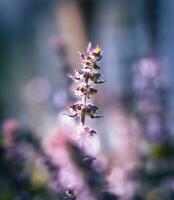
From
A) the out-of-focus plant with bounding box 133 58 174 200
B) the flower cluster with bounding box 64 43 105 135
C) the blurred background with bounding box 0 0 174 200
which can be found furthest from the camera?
the out-of-focus plant with bounding box 133 58 174 200

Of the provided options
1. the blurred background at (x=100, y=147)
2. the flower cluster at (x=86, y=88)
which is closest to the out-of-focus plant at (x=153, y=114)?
the blurred background at (x=100, y=147)

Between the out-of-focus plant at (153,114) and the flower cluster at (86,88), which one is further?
the out-of-focus plant at (153,114)

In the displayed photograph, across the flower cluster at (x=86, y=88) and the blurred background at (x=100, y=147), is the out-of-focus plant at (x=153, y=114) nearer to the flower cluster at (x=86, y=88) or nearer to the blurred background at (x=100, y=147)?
the blurred background at (x=100, y=147)

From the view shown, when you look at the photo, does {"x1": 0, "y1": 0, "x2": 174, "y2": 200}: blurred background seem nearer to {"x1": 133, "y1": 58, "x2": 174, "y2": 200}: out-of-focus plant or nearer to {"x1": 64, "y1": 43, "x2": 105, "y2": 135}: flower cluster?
{"x1": 133, "y1": 58, "x2": 174, "y2": 200}: out-of-focus plant

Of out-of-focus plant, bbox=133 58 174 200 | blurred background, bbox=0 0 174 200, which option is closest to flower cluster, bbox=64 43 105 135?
blurred background, bbox=0 0 174 200

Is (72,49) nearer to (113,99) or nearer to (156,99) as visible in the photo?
(113,99)

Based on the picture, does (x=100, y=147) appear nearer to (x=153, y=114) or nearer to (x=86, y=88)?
(x=153, y=114)

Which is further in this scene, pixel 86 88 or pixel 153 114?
pixel 153 114

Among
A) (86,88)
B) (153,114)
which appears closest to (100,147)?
(153,114)

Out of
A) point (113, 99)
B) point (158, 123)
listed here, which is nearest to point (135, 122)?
point (158, 123)

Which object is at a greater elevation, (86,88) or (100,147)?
(100,147)

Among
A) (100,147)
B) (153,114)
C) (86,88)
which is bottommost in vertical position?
(86,88)

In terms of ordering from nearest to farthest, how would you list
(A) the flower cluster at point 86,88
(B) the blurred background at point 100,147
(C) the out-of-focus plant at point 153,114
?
(A) the flower cluster at point 86,88, (B) the blurred background at point 100,147, (C) the out-of-focus plant at point 153,114
